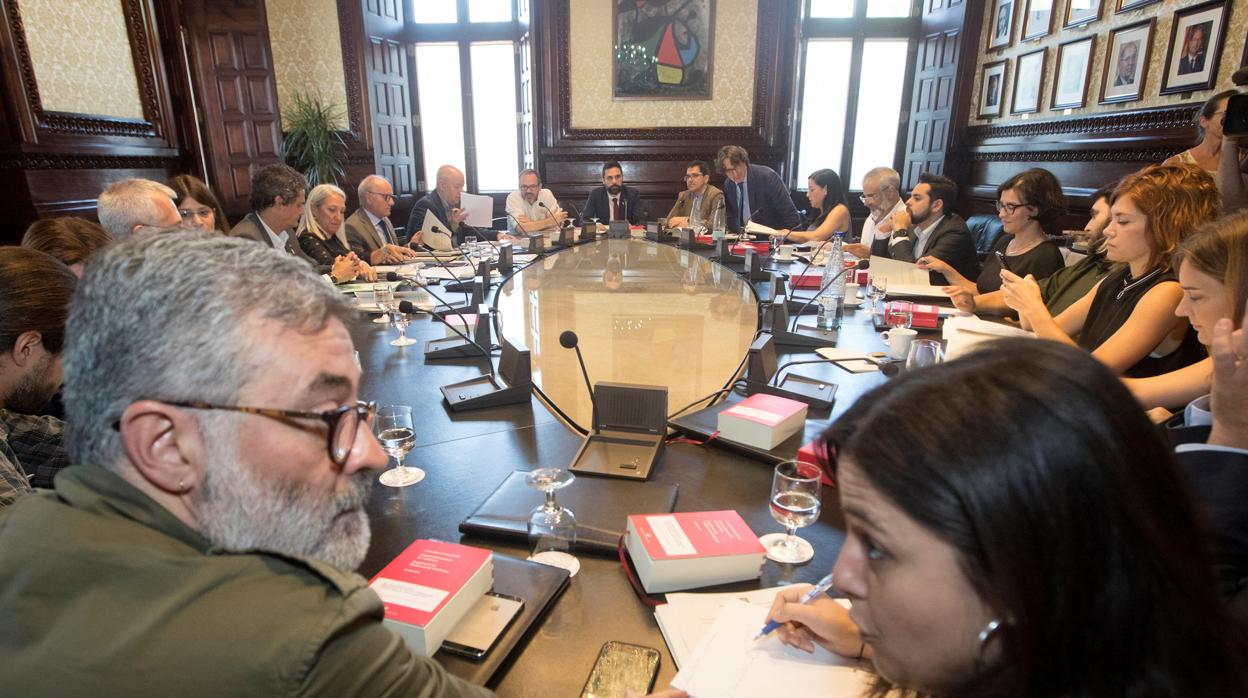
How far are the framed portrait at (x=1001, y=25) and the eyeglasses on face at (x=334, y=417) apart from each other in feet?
21.3

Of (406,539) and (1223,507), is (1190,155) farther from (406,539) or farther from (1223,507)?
(406,539)

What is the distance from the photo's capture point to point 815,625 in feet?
2.83

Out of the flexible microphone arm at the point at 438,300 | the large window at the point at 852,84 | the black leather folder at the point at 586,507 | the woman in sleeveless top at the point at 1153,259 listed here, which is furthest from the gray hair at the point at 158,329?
the large window at the point at 852,84

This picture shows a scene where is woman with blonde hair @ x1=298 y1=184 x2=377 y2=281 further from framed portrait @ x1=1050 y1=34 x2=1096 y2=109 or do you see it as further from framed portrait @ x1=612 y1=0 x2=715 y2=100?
framed portrait @ x1=1050 y1=34 x2=1096 y2=109

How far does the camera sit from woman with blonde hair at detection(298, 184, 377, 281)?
12.2 feet

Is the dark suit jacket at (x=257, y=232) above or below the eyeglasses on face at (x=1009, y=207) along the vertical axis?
below

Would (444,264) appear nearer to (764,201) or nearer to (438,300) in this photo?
(438,300)

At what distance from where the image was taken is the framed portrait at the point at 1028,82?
5113 millimetres

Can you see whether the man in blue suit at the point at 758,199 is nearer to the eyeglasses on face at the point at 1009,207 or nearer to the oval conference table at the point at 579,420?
the oval conference table at the point at 579,420

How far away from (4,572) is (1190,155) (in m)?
4.34

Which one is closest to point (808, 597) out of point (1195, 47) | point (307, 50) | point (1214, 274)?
point (1214, 274)

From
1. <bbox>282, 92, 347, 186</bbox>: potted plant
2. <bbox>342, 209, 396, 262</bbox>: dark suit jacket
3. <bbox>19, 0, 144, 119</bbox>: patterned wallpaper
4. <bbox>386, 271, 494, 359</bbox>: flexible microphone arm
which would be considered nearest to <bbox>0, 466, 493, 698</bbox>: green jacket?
<bbox>386, 271, 494, 359</bbox>: flexible microphone arm

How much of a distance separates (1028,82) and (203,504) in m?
6.33

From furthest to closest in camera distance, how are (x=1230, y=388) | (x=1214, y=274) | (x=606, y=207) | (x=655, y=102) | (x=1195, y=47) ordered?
(x=655, y=102)
(x=606, y=207)
(x=1195, y=47)
(x=1214, y=274)
(x=1230, y=388)
